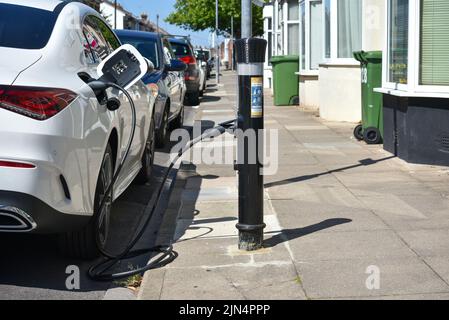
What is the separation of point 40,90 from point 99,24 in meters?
2.33

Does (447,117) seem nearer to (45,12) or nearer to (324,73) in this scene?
(45,12)

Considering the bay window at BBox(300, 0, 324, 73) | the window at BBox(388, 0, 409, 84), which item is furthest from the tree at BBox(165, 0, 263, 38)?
the window at BBox(388, 0, 409, 84)

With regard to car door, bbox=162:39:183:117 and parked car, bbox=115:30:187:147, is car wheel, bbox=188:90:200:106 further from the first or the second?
parked car, bbox=115:30:187:147

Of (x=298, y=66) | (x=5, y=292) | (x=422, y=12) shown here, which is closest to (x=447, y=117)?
(x=422, y=12)

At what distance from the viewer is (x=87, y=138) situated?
4.81m

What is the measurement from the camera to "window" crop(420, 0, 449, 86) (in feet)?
28.4

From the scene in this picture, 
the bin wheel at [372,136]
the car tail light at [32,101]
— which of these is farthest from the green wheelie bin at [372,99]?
the car tail light at [32,101]

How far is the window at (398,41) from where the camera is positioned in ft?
30.7

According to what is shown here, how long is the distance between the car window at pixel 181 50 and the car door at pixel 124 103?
13.4m

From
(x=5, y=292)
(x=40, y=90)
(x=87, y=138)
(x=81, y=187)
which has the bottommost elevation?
(x=5, y=292)

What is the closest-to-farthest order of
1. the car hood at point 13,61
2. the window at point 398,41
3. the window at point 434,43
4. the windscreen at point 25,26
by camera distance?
the car hood at point 13,61
the windscreen at point 25,26
the window at point 434,43
the window at point 398,41

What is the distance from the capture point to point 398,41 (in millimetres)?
9672

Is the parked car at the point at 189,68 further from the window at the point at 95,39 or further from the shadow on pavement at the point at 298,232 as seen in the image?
the shadow on pavement at the point at 298,232

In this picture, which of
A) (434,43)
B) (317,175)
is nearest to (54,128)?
(317,175)
